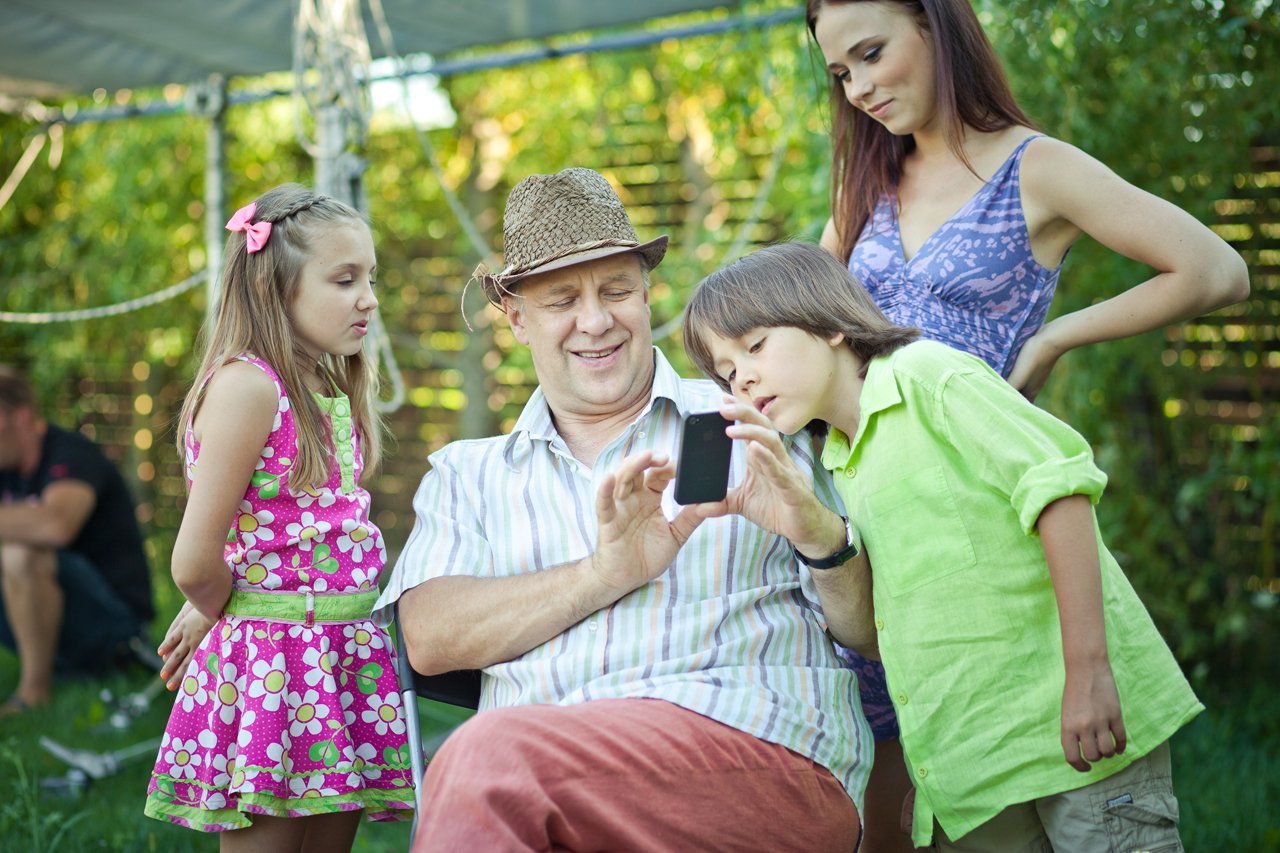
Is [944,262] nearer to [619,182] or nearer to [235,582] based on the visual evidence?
[235,582]

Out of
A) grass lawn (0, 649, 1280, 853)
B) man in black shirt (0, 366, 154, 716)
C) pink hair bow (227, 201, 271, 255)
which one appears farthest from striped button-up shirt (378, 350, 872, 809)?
man in black shirt (0, 366, 154, 716)

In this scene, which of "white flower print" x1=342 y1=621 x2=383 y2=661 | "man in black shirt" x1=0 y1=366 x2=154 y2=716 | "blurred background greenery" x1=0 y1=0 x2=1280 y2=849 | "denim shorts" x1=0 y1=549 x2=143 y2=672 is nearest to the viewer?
"white flower print" x1=342 y1=621 x2=383 y2=661

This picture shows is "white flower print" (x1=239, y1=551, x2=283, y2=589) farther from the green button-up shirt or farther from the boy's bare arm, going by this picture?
the boy's bare arm

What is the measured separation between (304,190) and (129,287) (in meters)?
5.02

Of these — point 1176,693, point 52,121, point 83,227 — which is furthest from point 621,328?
point 83,227

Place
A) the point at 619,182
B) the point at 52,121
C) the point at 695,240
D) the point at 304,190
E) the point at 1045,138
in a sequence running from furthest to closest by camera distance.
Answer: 1. the point at 619,182
2. the point at 695,240
3. the point at 52,121
4. the point at 304,190
5. the point at 1045,138

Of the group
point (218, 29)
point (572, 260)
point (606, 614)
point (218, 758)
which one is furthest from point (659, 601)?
point (218, 29)

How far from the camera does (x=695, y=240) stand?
A: 588 centimetres

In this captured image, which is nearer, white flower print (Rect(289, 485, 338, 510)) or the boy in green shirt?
the boy in green shirt

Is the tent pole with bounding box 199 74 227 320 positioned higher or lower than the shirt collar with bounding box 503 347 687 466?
higher

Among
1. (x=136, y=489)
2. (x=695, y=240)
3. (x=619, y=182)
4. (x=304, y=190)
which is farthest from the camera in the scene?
(x=136, y=489)

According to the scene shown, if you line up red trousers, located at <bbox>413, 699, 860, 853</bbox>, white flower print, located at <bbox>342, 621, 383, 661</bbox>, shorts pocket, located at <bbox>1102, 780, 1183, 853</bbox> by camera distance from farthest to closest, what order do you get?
1. white flower print, located at <bbox>342, 621, 383, 661</bbox>
2. shorts pocket, located at <bbox>1102, 780, 1183, 853</bbox>
3. red trousers, located at <bbox>413, 699, 860, 853</bbox>

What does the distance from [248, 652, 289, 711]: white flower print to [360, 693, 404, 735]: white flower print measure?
0.61ft

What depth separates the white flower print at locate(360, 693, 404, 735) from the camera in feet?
7.62
